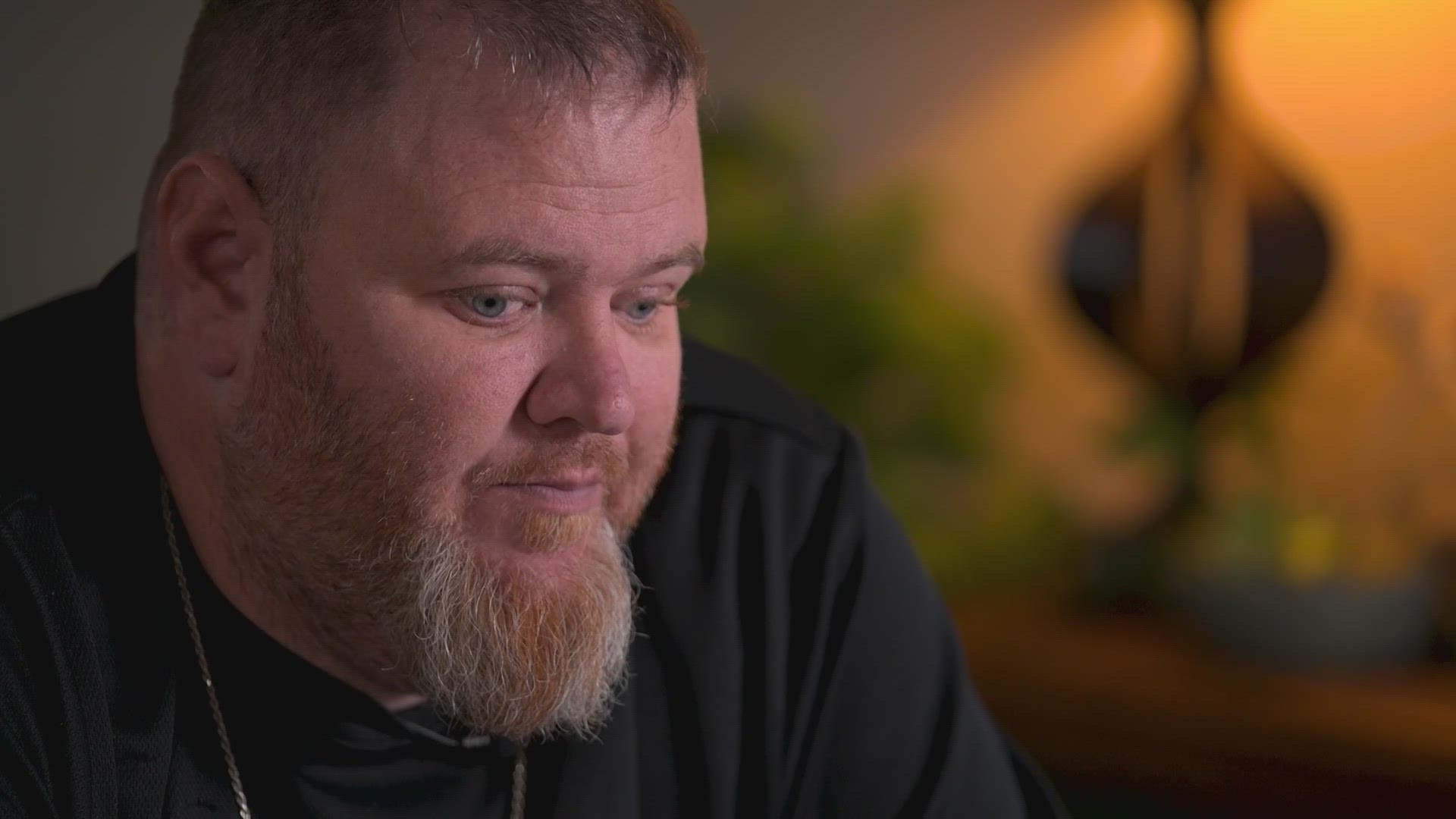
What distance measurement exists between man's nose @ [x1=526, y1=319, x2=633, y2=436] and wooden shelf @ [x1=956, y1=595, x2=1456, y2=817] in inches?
43.4

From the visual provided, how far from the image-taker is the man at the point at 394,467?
0.93 metres

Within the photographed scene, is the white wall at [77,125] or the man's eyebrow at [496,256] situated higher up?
the white wall at [77,125]

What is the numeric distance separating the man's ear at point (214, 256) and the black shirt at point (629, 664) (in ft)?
0.35

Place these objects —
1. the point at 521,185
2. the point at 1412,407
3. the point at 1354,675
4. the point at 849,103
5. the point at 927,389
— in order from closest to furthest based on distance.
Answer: the point at 521,185 → the point at 1354,675 → the point at 1412,407 → the point at 927,389 → the point at 849,103

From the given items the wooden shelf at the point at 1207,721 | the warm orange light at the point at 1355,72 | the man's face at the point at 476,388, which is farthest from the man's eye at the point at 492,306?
the warm orange light at the point at 1355,72

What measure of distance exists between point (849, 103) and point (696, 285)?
0.65m

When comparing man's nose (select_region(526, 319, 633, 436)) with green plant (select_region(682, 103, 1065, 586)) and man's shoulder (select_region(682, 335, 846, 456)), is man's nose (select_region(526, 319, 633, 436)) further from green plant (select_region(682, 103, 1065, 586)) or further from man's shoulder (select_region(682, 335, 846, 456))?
green plant (select_region(682, 103, 1065, 586))

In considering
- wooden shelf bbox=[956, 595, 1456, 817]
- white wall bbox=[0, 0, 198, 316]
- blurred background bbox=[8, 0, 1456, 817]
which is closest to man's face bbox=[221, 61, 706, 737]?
blurred background bbox=[8, 0, 1456, 817]

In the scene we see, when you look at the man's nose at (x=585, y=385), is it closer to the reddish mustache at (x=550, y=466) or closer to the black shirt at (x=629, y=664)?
the reddish mustache at (x=550, y=466)

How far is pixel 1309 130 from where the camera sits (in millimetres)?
2117

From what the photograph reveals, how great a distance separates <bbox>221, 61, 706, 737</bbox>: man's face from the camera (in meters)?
0.92

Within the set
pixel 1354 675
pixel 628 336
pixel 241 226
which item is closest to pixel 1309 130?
pixel 1354 675

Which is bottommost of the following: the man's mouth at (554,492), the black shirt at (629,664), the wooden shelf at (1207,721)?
the wooden shelf at (1207,721)

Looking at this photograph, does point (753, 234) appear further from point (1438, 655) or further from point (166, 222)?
point (166, 222)
